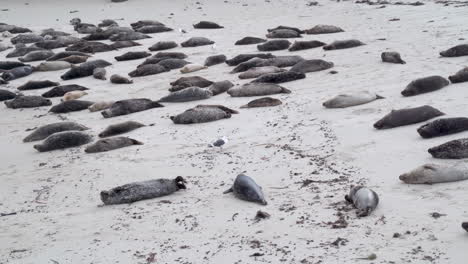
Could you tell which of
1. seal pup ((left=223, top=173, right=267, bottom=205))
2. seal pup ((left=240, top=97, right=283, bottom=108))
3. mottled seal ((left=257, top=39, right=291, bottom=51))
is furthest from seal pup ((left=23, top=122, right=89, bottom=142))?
mottled seal ((left=257, top=39, right=291, bottom=51))

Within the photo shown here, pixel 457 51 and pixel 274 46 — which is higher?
pixel 457 51

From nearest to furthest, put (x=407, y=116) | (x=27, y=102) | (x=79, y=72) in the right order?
(x=407, y=116)
(x=27, y=102)
(x=79, y=72)

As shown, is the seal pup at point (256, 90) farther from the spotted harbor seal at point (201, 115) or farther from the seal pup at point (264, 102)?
the spotted harbor seal at point (201, 115)

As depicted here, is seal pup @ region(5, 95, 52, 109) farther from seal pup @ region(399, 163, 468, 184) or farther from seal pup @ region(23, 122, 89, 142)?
seal pup @ region(399, 163, 468, 184)

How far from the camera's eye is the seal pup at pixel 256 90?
8.27m

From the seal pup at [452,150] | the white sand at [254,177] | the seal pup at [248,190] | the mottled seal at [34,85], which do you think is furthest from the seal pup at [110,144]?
the mottled seal at [34,85]

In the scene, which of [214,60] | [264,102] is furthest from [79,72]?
[264,102]

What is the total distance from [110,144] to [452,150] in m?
3.46

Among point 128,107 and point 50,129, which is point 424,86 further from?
point 50,129

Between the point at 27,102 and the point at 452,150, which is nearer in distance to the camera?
the point at 452,150

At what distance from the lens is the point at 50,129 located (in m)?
7.34

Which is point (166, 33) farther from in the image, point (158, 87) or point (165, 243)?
point (165, 243)

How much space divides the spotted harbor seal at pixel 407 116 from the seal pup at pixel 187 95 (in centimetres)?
306

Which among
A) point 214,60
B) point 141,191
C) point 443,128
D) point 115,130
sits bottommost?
point 214,60
